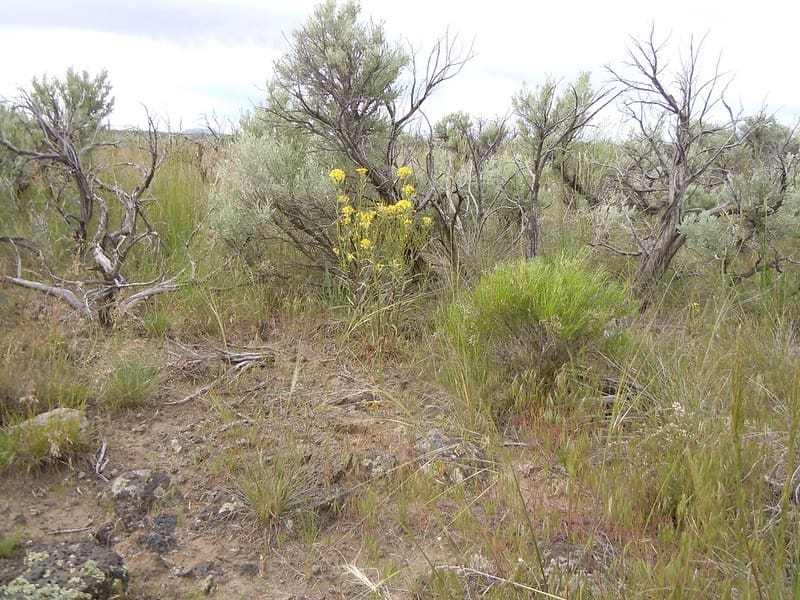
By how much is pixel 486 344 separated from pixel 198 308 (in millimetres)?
1914

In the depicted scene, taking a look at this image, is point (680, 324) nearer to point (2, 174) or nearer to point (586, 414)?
point (586, 414)

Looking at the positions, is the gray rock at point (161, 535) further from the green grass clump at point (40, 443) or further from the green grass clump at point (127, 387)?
the green grass clump at point (127, 387)

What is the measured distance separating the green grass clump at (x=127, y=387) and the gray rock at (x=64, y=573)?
0.96 metres

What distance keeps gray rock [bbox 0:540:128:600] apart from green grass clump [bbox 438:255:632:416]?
5.37 feet

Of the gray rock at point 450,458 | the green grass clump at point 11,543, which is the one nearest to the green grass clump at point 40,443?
the green grass clump at point 11,543

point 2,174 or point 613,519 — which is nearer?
point 613,519

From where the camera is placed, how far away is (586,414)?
3000 mm

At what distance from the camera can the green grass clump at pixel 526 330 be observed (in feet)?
10.3

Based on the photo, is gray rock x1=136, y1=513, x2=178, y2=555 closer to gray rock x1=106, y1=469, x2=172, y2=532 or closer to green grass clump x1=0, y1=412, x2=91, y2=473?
gray rock x1=106, y1=469, x2=172, y2=532

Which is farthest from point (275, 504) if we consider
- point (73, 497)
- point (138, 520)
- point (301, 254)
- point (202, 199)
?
point (202, 199)

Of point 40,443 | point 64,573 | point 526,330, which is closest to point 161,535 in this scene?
Answer: point 64,573

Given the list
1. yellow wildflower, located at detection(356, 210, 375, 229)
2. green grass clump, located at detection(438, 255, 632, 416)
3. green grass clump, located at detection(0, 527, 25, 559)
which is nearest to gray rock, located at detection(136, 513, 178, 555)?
green grass clump, located at detection(0, 527, 25, 559)

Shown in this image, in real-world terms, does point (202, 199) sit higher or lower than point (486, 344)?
higher

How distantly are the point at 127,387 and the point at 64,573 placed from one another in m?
1.19
